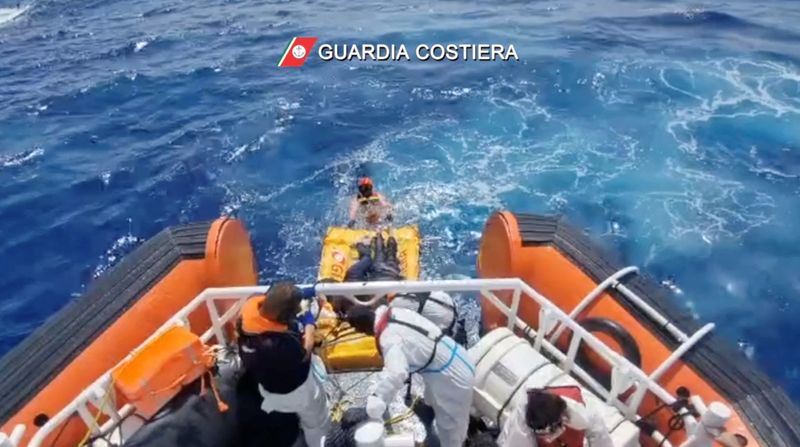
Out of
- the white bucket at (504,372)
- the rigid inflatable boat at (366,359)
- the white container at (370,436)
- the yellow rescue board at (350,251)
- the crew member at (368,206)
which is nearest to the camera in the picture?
the white container at (370,436)

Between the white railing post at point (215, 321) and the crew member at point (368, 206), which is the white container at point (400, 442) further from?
the crew member at point (368, 206)

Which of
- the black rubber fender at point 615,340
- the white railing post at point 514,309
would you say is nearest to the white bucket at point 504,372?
the white railing post at point 514,309

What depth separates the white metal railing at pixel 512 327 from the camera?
3.90m

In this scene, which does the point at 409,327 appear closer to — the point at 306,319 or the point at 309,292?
the point at 306,319

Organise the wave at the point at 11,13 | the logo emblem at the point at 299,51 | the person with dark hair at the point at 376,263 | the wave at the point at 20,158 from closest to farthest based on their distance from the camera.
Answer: the person with dark hair at the point at 376,263 < the wave at the point at 20,158 < the logo emblem at the point at 299,51 < the wave at the point at 11,13

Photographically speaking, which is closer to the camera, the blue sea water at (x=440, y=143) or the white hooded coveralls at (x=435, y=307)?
the white hooded coveralls at (x=435, y=307)

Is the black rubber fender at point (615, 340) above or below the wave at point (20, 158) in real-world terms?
above

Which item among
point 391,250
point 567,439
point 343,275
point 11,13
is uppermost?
point 11,13

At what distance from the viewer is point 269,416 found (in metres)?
4.45

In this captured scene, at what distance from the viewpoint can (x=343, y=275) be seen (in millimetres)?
7031

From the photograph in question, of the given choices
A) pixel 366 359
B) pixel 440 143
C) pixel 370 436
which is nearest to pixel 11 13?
pixel 440 143

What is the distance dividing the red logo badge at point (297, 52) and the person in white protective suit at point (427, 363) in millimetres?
12363

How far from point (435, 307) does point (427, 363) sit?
65 cm

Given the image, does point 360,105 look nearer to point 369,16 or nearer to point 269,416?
point 369,16
